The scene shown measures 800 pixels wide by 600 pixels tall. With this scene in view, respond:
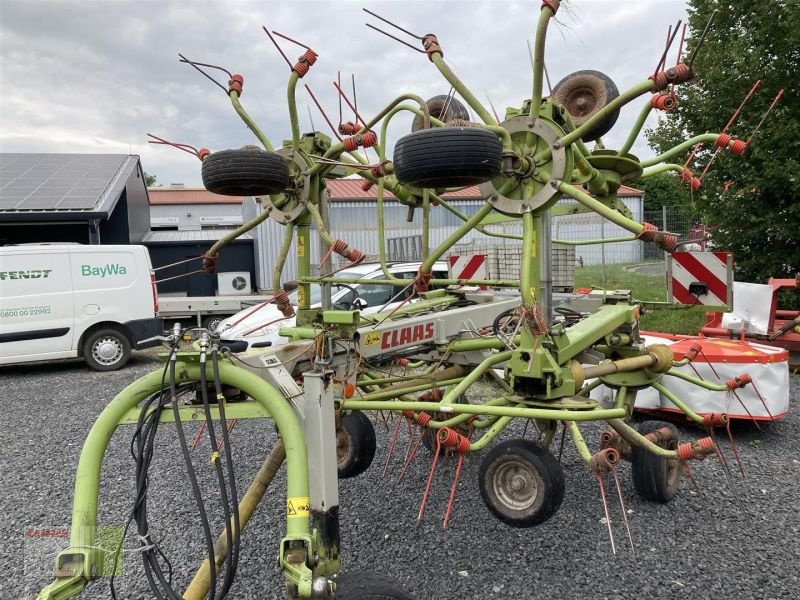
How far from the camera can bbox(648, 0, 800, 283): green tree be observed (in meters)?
7.32

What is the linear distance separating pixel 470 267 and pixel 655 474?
2.28 meters

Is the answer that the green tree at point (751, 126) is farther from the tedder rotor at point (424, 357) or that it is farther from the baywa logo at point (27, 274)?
the baywa logo at point (27, 274)

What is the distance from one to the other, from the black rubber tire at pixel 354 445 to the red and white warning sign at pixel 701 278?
90.9 inches

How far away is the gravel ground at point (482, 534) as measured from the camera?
291 centimetres

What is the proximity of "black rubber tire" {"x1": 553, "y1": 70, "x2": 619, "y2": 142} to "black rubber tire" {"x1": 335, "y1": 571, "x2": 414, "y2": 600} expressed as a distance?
3.00 m

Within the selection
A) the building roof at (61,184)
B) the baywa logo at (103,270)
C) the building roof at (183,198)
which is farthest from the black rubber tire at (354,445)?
the building roof at (183,198)

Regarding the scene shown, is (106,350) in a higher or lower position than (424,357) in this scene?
lower

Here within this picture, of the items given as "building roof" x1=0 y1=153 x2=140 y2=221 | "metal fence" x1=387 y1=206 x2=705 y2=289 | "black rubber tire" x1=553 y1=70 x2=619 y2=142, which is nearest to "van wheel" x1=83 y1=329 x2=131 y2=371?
"building roof" x1=0 y1=153 x2=140 y2=221

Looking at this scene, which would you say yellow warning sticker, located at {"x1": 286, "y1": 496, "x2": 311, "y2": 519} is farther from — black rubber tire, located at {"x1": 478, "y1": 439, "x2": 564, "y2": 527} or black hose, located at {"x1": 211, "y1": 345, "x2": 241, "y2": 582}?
black rubber tire, located at {"x1": 478, "y1": 439, "x2": 564, "y2": 527}

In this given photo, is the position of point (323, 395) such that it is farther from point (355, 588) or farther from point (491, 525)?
point (491, 525)

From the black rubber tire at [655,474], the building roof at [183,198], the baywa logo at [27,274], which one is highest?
the building roof at [183,198]

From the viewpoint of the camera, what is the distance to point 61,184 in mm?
13867

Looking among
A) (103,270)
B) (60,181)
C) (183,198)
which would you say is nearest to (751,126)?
(103,270)

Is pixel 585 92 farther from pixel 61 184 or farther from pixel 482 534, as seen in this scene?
pixel 61 184
